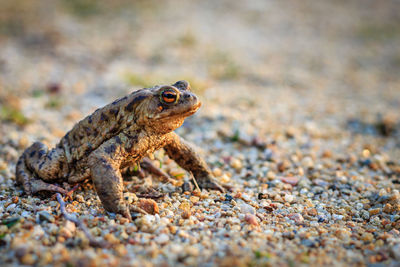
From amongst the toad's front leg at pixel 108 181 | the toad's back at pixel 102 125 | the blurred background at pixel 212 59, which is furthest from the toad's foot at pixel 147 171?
the blurred background at pixel 212 59

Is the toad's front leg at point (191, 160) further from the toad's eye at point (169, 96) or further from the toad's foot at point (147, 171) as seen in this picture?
the toad's eye at point (169, 96)

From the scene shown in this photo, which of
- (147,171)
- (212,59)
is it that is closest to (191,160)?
(147,171)

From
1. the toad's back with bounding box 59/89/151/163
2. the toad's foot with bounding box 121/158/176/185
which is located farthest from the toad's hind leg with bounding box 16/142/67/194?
the toad's foot with bounding box 121/158/176/185

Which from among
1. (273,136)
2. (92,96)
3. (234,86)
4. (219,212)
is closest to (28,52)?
(92,96)

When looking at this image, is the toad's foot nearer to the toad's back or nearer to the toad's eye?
the toad's back

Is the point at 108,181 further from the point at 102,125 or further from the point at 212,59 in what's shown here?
the point at 212,59
